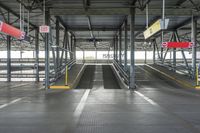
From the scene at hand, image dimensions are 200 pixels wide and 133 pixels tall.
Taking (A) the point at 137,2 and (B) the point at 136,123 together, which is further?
(A) the point at 137,2

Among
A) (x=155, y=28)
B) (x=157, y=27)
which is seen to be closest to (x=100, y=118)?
(x=157, y=27)

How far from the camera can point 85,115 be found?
24.4 feet

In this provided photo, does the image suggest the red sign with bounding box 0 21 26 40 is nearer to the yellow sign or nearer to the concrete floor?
the concrete floor

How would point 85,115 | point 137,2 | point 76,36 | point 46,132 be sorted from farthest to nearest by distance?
point 76,36 → point 137,2 → point 85,115 → point 46,132

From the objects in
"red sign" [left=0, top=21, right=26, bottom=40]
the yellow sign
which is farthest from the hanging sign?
"red sign" [left=0, top=21, right=26, bottom=40]

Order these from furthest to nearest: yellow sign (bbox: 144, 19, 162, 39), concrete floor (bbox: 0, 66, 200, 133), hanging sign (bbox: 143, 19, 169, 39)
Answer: yellow sign (bbox: 144, 19, 162, 39), hanging sign (bbox: 143, 19, 169, 39), concrete floor (bbox: 0, 66, 200, 133)

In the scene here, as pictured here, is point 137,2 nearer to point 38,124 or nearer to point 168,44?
point 168,44

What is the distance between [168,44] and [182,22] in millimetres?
8481

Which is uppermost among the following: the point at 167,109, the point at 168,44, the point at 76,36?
the point at 76,36

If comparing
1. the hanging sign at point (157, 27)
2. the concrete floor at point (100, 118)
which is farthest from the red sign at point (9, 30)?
the hanging sign at point (157, 27)

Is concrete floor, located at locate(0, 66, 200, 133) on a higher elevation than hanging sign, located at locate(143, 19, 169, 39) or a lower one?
lower

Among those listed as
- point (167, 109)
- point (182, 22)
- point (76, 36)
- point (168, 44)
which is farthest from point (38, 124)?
point (76, 36)

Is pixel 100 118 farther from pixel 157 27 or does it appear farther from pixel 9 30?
pixel 9 30

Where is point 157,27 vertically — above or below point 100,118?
above
